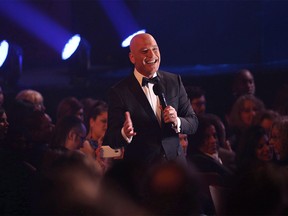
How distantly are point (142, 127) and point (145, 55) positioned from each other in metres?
0.41

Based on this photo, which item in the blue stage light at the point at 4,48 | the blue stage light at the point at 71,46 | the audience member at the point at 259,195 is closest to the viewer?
the audience member at the point at 259,195

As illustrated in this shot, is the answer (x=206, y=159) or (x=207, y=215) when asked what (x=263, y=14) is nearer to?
(x=206, y=159)

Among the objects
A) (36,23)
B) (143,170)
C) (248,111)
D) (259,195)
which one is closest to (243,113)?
(248,111)

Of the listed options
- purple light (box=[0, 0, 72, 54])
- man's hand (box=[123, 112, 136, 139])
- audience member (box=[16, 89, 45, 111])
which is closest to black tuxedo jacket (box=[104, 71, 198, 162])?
man's hand (box=[123, 112, 136, 139])

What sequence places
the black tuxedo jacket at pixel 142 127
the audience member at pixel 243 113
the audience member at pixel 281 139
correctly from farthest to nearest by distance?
the audience member at pixel 243 113
the audience member at pixel 281 139
the black tuxedo jacket at pixel 142 127

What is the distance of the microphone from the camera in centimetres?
357

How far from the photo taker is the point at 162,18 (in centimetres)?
814

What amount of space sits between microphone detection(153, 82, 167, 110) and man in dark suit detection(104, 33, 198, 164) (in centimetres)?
6

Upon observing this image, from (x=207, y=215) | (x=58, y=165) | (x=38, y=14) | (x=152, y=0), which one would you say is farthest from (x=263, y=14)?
(x=58, y=165)

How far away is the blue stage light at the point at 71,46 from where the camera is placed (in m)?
7.53

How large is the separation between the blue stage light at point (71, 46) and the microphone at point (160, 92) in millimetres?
3949

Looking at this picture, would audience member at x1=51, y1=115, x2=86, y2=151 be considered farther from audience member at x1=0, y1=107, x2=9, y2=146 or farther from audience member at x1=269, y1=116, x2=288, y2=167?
audience member at x1=269, y1=116, x2=288, y2=167

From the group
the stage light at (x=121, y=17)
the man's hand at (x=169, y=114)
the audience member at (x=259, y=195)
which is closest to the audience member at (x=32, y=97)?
the stage light at (x=121, y=17)

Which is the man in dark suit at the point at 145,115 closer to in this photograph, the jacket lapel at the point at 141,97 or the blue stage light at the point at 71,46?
the jacket lapel at the point at 141,97
